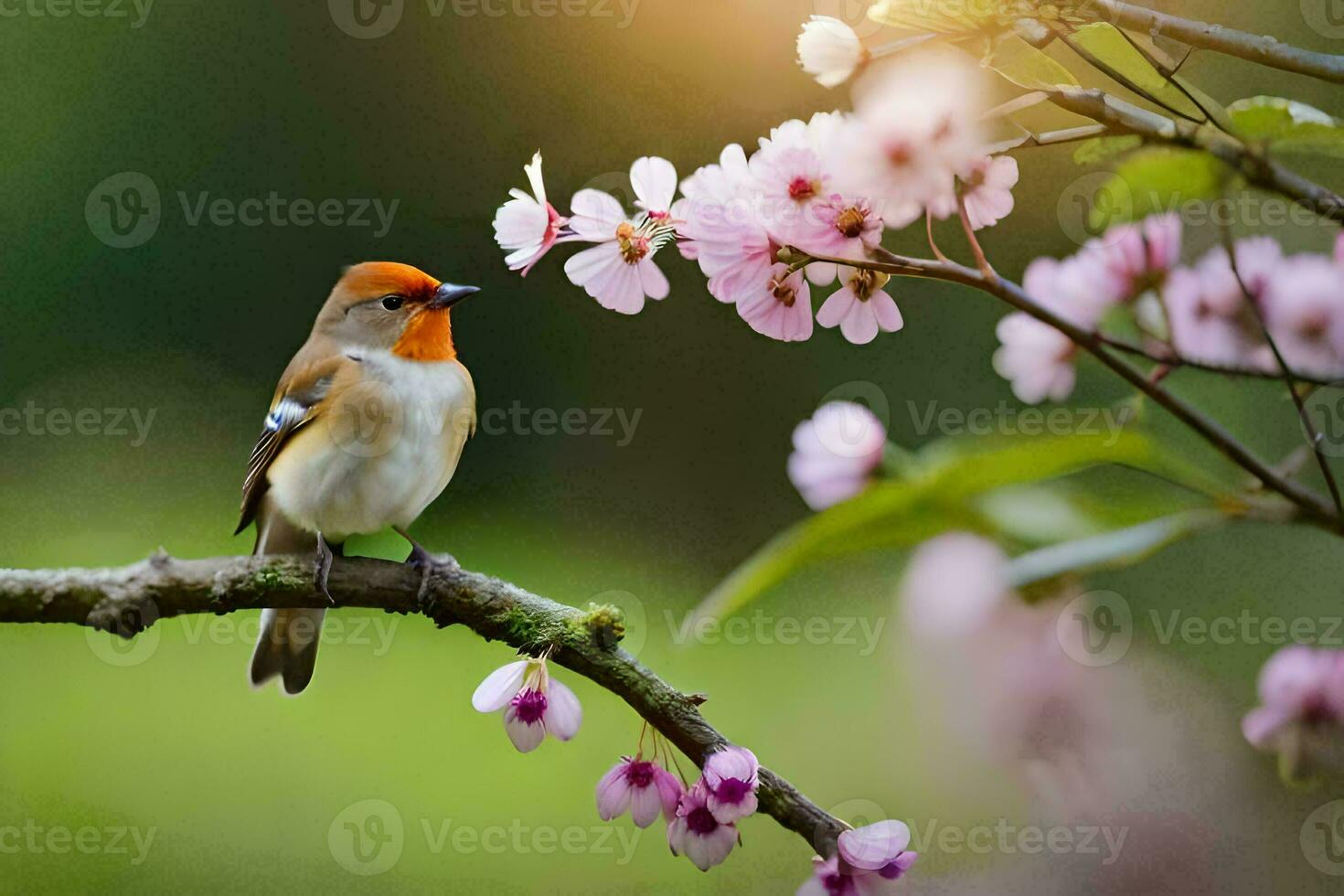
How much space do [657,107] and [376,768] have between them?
1.78m

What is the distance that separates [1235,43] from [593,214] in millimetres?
314

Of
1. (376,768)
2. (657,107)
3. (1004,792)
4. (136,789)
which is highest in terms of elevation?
(657,107)

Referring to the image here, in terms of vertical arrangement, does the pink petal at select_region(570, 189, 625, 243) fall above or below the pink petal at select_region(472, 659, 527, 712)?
above

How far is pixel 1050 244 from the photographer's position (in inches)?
98.6

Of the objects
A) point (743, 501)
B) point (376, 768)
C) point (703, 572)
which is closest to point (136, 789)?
point (376, 768)

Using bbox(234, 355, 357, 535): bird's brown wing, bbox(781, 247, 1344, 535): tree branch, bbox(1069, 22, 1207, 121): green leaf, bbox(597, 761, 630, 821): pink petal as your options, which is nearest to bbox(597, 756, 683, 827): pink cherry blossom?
bbox(597, 761, 630, 821): pink petal

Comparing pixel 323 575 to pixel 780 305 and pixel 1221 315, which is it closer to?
pixel 780 305

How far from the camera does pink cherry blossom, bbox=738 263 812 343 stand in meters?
0.60

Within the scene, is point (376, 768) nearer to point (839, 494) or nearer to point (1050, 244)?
point (1050, 244)

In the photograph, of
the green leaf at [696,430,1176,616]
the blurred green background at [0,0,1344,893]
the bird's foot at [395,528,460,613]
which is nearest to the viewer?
the green leaf at [696,430,1176,616]

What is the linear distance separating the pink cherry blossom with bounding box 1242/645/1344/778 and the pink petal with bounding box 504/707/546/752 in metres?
0.37

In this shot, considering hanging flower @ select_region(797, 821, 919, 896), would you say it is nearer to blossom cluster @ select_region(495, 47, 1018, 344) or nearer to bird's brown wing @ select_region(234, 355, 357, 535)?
blossom cluster @ select_region(495, 47, 1018, 344)

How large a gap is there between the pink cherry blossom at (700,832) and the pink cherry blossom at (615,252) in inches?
10.4

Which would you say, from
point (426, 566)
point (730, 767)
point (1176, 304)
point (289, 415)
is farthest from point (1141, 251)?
point (289, 415)
